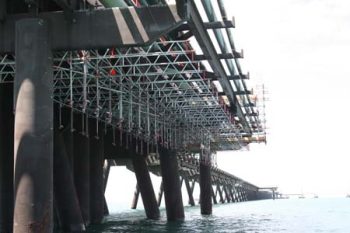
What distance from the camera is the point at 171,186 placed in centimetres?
4709

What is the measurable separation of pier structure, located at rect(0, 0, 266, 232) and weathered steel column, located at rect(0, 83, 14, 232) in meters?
0.05

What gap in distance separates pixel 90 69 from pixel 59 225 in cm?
937

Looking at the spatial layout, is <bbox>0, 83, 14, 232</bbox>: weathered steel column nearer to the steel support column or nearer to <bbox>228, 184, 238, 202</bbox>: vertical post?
the steel support column

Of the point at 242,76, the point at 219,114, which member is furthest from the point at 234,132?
the point at 242,76

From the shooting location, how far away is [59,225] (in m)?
33.9

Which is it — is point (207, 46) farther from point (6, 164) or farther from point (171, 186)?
point (171, 186)

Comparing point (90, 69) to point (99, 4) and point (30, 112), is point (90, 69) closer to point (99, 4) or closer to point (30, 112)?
point (99, 4)

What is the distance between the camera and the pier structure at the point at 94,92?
19344 mm

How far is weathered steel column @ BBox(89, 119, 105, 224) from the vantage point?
42.7 meters

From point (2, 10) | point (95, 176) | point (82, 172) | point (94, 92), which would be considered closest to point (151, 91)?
point (94, 92)

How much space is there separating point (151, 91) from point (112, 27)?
15742mm

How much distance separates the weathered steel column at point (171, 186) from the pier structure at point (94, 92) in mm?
86

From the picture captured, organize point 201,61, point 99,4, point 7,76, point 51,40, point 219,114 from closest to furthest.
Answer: point 51,40
point 99,4
point 201,61
point 7,76
point 219,114

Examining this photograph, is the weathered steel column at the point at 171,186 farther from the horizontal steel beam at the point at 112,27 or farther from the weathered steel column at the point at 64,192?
the horizontal steel beam at the point at 112,27
